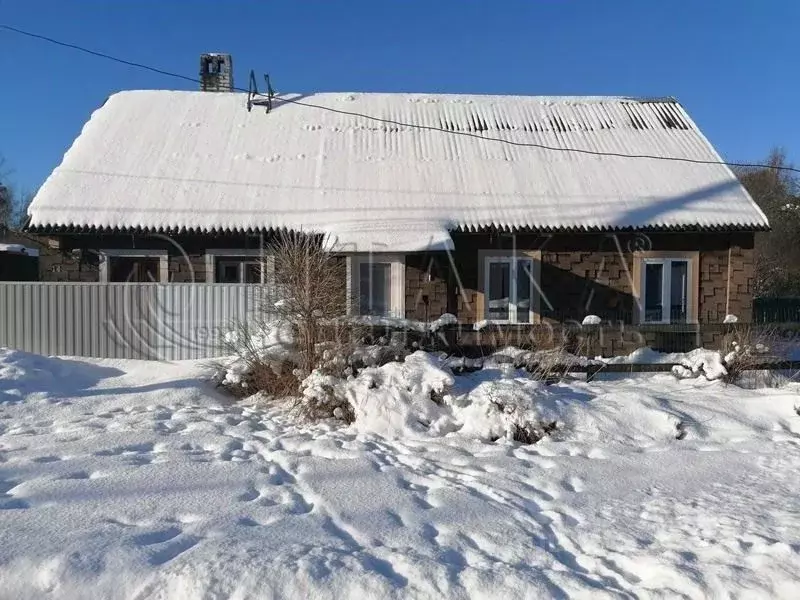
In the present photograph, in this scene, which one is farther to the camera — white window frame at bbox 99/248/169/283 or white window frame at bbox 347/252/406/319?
white window frame at bbox 99/248/169/283

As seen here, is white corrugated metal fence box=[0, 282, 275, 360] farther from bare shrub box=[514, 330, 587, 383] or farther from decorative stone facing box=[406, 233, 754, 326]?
decorative stone facing box=[406, 233, 754, 326]

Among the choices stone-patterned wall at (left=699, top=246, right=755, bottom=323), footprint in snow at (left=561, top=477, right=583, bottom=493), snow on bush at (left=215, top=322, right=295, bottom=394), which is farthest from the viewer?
stone-patterned wall at (left=699, top=246, right=755, bottom=323)

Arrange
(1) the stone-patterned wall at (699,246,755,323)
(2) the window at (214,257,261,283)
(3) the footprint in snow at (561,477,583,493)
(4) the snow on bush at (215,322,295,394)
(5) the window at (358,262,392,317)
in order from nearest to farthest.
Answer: (3) the footprint in snow at (561,477,583,493), (4) the snow on bush at (215,322,295,394), (5) the window at (358,262,392,317), (2) the window at (214,257,261,283), (1) the stone-patterned wall at (699,246,755,323)

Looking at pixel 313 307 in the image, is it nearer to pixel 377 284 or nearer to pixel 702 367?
pixel 377 284

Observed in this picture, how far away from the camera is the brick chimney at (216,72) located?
17.8m

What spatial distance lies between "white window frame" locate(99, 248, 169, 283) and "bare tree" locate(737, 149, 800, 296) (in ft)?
62.0

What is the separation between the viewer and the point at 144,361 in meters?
9.18

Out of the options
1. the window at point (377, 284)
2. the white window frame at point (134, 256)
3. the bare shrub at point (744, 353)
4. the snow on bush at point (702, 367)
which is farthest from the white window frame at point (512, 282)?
the white window frame at point (134, 256)

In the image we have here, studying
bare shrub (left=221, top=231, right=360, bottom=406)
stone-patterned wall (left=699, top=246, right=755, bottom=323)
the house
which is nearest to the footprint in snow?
bare shrub (left=221, top=231, right=360, bottom=406)

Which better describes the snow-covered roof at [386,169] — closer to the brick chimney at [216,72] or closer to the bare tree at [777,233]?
the brick chimney at [216,72]

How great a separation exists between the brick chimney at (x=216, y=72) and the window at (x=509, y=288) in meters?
10.3

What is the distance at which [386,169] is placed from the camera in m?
13.7

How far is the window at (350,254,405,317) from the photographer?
12.0 meters

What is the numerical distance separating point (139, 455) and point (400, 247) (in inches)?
261
